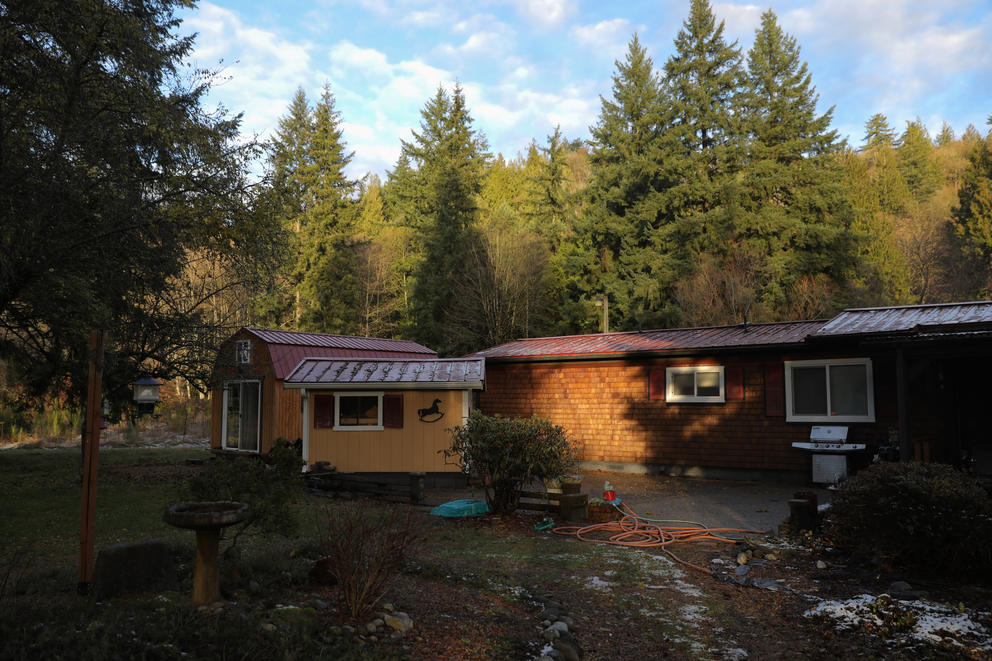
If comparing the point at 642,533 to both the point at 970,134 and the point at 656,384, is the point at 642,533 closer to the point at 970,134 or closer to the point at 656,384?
the point at 656,384

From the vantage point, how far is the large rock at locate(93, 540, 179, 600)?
4398mm

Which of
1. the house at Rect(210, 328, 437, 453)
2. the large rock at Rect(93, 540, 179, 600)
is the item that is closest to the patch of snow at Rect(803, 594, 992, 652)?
the large rock at Rect(93, 540, 179, 600)

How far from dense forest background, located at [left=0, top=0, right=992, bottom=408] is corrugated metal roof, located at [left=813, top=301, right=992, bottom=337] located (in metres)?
10.4

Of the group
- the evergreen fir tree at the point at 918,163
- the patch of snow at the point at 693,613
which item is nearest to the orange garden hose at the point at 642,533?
the patch of snow at the point at 693,613

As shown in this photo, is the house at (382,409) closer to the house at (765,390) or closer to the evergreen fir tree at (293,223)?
the house at (765,390)

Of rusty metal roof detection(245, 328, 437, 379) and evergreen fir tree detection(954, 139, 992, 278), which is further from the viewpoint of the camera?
evergreen fir tree detection(954, 139, 992, 278)

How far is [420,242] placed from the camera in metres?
33.5

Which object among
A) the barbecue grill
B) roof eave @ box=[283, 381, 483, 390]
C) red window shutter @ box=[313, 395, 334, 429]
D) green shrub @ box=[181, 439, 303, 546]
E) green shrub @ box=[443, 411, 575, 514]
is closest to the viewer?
green shrub @ box=[181, 439, 303, 546]

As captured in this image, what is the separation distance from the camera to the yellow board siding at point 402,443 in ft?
43.1

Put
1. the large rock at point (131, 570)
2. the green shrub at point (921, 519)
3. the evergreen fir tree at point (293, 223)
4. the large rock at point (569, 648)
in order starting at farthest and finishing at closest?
the evergreen fir tree at point (293, 223), the green shrub at point (921, 519), the large rock at point (131, 570), the large rock at point (569, 648)

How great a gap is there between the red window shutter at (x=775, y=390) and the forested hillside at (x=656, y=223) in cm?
1016

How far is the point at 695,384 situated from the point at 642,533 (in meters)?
6.73

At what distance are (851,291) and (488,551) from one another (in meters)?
22.7

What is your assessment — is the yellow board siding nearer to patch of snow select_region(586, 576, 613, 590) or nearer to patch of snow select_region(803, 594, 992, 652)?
patch of snow select_region(586, 576, 613, 590)
